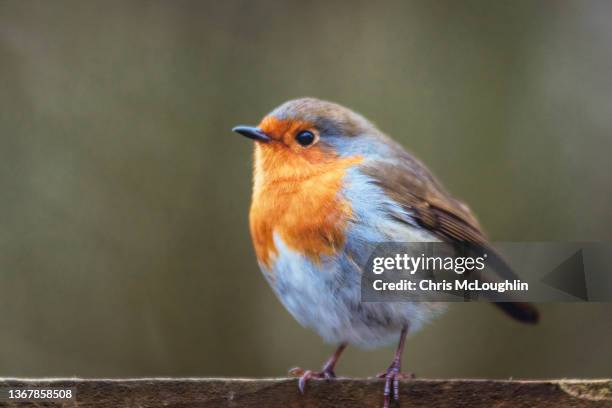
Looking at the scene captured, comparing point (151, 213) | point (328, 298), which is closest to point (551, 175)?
point (328, 298)

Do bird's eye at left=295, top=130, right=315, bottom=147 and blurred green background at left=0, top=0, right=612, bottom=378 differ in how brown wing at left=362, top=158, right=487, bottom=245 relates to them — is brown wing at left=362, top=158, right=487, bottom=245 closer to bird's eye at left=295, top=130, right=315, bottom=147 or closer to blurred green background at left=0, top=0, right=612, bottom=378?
bird's eye at left=295, top=130, right=315, bottom=147

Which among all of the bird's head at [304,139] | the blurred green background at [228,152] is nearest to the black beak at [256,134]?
the bird's head at [304,139]

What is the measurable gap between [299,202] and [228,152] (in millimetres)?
1381

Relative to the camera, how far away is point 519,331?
130 inches

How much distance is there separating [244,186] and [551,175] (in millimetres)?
1236

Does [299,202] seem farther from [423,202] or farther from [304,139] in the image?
→ [423,202]

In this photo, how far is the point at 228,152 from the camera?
343 centimetres

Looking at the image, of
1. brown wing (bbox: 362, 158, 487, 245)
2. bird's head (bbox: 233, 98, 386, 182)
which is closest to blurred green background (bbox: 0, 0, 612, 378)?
brown wing (bbox: 362, 158, 487, 245)

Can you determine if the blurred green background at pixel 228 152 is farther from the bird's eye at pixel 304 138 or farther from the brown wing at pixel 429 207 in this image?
the bird's eye at pixel 304 138

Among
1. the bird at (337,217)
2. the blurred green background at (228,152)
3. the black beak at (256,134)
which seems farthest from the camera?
the blurred green background at (228,152)

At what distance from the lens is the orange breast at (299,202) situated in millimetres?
2037

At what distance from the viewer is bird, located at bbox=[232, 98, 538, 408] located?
2037 mm

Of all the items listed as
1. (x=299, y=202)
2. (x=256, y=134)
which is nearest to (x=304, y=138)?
(x=256, y=134)

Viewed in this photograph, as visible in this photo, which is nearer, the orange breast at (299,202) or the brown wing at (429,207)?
the orange breast at (299,202)
